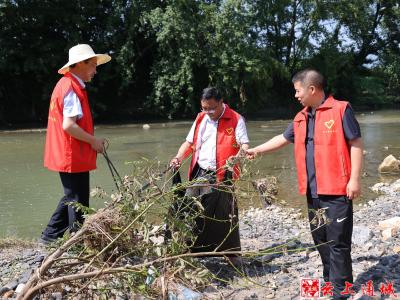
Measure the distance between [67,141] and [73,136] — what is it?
117 millimetres

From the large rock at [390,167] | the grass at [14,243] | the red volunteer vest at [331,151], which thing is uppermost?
the red volunteer vest at [331,151]

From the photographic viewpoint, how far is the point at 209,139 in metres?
4.44

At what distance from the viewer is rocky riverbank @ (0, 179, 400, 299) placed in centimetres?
358

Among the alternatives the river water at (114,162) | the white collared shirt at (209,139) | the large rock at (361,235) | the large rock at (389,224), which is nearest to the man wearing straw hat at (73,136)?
the white collared shirt at (209,139)

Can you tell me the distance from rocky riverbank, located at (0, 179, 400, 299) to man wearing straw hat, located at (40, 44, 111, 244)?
55 centimetres

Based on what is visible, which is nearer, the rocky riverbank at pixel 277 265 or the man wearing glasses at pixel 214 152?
the rocky riverbank at pixel 277 265

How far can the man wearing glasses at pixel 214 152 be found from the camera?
410 centimetres

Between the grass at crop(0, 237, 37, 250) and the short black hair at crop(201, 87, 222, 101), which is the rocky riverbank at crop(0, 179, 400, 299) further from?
the short black hair at crop(201, 87, 222, 101)

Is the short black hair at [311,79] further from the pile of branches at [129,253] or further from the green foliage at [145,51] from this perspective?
the green foliage at [145,51]

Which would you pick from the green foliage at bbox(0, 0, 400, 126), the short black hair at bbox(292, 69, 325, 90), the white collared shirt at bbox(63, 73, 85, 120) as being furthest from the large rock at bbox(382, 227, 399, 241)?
the green foliage at bbox(0, 0, 400, 126)

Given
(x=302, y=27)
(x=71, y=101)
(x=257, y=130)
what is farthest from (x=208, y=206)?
(x=302, y=27)

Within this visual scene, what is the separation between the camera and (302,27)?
101 feet

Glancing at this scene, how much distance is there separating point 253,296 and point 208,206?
2.72ft

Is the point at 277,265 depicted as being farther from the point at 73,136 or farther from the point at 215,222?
the point at 73,136
